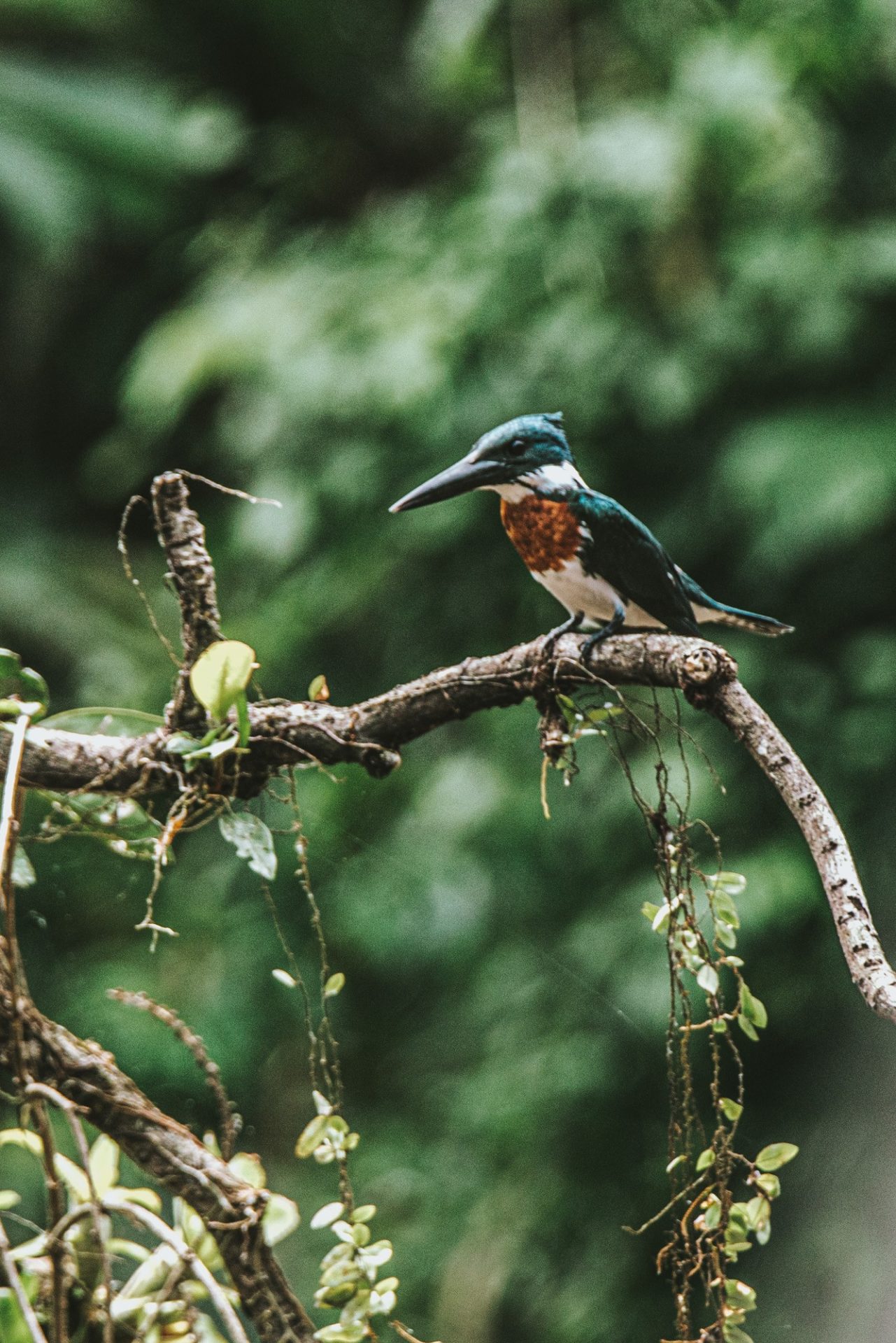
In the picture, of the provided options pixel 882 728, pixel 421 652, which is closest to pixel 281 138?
pixel 421 652

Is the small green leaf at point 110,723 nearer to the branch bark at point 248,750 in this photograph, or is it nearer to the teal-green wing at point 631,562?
the branch bark at point 248,750

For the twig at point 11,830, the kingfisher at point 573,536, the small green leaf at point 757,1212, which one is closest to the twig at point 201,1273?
the twig at point 11,830

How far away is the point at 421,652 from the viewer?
1.85m

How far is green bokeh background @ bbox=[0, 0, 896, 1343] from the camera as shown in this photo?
108 cm

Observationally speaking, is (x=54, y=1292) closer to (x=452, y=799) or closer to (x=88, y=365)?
(x=452, y=799)

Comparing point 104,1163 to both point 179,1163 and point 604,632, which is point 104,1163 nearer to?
point 179,1163

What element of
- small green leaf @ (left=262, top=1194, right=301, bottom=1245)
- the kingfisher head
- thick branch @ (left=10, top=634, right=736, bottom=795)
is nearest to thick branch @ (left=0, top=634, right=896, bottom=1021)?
thick branch @ (left=10, top=634, right=736, bottom=795)

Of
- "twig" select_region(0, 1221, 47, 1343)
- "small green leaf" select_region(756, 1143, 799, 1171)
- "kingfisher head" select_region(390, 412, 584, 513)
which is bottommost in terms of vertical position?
"twig" select_region(0, 1221, 47, 1343)

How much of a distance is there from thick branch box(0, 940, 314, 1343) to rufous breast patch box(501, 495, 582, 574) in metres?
0.36

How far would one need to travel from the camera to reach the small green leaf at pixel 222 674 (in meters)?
0.65

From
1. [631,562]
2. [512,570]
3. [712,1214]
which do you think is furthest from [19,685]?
[512,570]

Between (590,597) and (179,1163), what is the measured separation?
0.37 m

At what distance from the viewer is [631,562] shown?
2.36 ft

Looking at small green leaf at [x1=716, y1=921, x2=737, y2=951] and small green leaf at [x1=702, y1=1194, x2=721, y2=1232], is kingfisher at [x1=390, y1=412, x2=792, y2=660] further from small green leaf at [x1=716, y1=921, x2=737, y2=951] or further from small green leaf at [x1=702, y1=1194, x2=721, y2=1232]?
small green leaf at [x1=702, y1=1194, x2=721, y2=1232]
